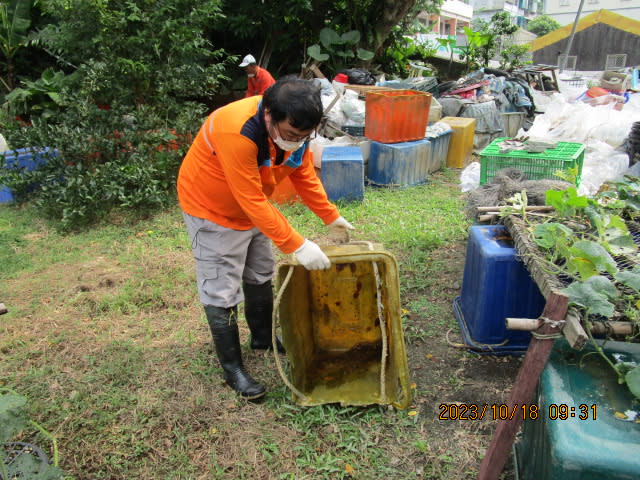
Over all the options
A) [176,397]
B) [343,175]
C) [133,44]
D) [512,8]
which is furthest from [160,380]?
[512,8]

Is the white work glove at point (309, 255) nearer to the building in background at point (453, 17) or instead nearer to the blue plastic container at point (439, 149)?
the blue plastic container at point (439, 149)

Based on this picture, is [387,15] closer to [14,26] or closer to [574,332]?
[14,26]

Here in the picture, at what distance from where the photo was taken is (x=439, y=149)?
267 inches

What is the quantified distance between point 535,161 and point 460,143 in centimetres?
366

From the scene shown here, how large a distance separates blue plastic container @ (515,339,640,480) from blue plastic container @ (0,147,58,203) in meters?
5.23

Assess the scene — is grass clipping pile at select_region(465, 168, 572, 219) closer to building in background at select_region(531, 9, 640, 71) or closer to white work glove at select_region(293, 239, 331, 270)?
white work glove at select_region(293, 239, 331, 270)

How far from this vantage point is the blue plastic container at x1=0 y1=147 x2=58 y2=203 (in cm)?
495

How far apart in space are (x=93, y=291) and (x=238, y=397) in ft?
6.14

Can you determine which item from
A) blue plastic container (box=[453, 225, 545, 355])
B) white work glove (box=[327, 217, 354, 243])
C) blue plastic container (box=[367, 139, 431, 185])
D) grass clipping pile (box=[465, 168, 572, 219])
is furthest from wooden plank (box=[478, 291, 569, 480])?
blue plastic container (box=[367, 139, 431, 185])

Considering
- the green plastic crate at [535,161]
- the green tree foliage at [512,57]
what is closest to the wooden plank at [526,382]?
the green plastic crate at [535,161]

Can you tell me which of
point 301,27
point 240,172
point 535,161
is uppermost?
point 301,27

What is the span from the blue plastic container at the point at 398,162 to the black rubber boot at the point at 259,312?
11.9ft

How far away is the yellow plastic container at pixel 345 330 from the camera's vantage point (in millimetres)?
2201

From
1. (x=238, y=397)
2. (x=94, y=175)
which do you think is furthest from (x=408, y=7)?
(x=238, y=397)
